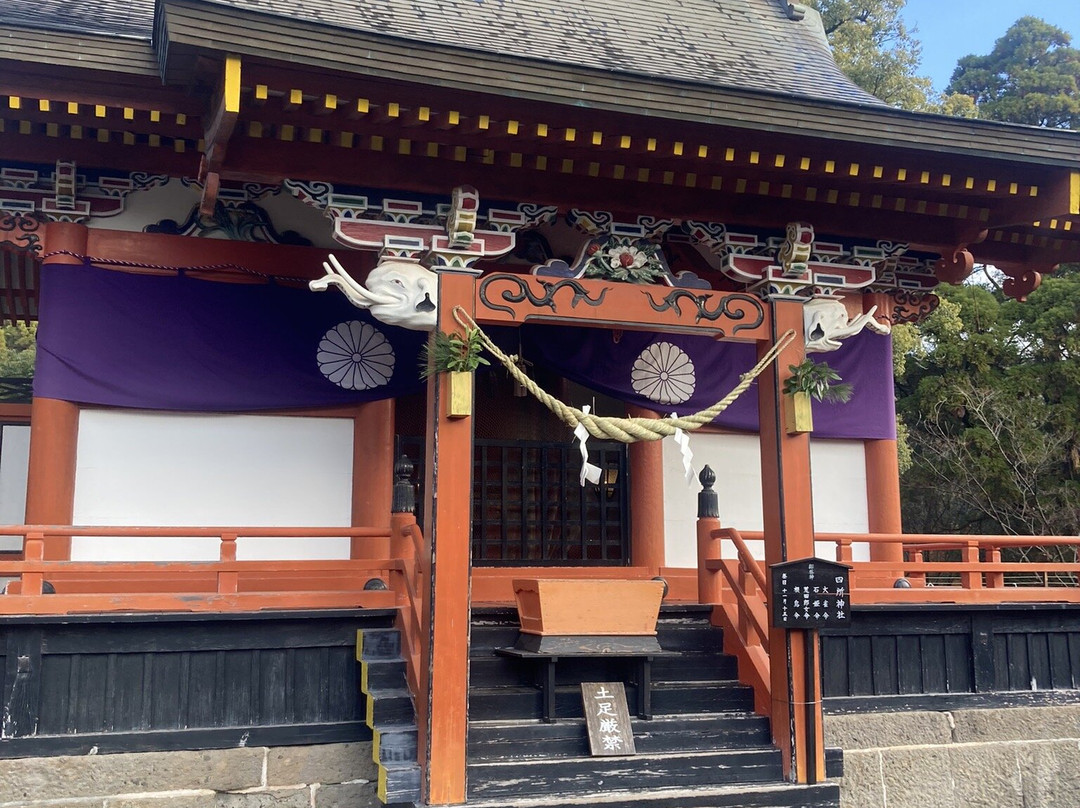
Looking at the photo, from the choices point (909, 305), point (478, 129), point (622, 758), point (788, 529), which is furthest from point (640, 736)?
point (909, 305)

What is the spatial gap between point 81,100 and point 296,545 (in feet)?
10.8

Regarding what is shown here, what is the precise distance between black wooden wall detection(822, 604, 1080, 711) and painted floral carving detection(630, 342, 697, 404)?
7.31ft

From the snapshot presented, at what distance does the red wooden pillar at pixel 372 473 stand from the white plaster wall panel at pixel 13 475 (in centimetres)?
314

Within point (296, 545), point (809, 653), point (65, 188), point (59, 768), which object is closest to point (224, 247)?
point (65, 188)

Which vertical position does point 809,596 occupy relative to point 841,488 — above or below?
below

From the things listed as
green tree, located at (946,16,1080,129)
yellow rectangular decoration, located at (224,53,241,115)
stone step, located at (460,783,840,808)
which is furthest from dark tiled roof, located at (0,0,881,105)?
green tree, located at (946,16,1080,129)

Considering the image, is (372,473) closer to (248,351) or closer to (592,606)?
(248,351)

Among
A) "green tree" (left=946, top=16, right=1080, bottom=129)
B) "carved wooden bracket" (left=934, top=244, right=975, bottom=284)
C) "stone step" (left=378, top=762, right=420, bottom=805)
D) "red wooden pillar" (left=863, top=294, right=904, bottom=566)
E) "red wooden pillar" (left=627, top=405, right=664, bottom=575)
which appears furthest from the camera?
"green tree" (left=946, top=16, right=1080, bottom=129)

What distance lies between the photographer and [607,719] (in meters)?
6.07

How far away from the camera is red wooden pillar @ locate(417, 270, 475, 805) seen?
5637 mm

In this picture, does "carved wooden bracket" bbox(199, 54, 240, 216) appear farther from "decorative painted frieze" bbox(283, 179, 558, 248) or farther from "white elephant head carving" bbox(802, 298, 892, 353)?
"white elephant head carving" bbox(802, 298, 892, 353)

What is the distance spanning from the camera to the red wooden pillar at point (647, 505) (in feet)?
27.8

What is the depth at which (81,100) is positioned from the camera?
5.93 m

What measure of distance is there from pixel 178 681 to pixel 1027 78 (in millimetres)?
31854
